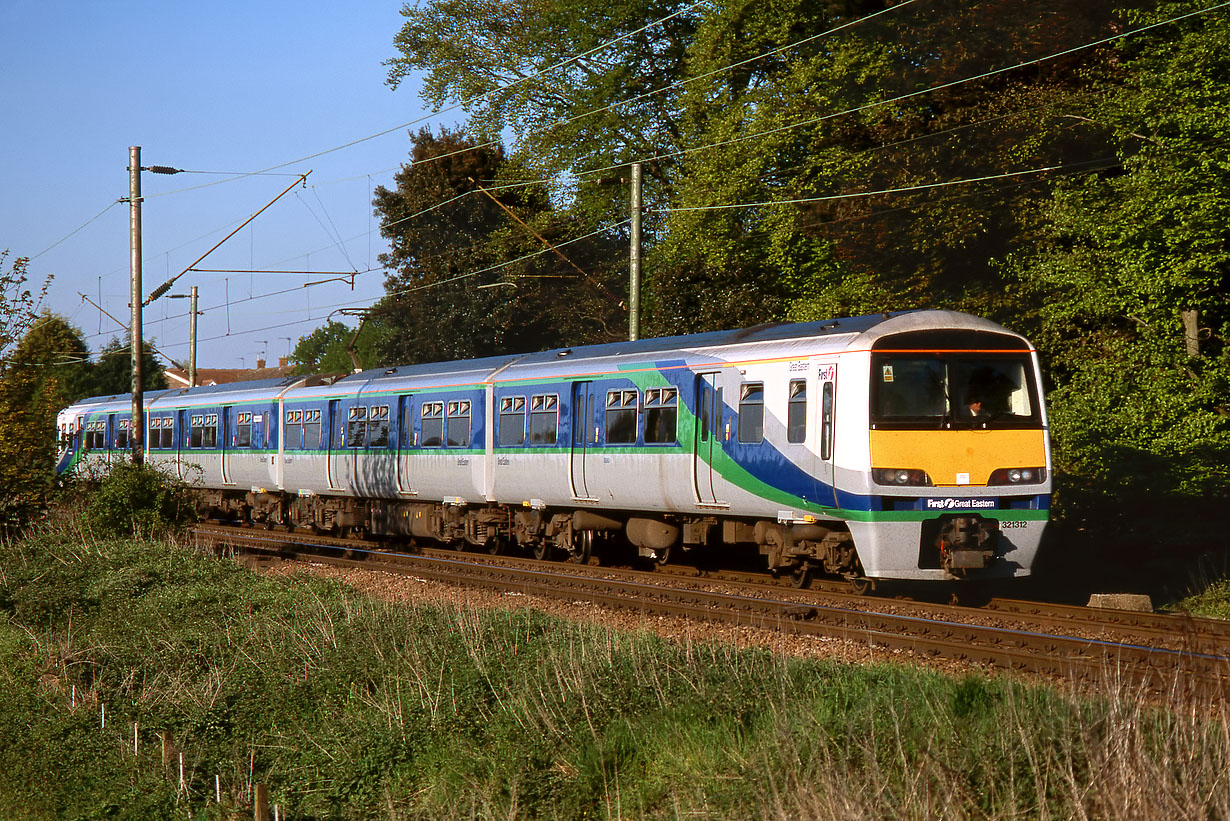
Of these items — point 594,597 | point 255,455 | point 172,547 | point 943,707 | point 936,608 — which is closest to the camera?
point 943,707

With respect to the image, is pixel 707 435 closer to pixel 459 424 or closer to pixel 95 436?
pixel 459 424

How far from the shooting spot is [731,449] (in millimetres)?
15469

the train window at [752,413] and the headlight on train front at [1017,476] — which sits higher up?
the train window at [752,413]

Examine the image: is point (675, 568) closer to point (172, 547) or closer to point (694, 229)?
point (172, 547)

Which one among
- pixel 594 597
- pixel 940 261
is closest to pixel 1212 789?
pixel 594 597

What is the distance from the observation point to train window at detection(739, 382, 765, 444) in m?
15.0

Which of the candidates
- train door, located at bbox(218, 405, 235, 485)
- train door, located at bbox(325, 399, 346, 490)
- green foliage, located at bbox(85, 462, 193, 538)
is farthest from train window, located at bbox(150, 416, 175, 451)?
green foliage, located at bbox(85, 462, 193, 538)

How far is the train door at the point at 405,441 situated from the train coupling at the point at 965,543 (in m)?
12.1

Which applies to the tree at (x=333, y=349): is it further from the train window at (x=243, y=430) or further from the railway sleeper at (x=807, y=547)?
the railway sleeper at (x=807, y=547)

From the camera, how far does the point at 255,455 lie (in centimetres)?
2898

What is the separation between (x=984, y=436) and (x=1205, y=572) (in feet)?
22.0

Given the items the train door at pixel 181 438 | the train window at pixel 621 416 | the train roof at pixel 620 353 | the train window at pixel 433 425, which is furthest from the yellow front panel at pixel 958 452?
the train door at pixel 181 438

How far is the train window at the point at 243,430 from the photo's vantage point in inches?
1155

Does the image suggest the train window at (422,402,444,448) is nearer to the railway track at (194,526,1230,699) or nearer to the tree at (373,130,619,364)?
the railway track at (194,526,1230,699)
